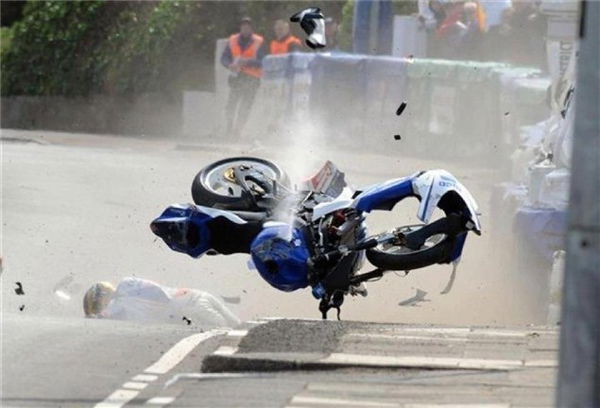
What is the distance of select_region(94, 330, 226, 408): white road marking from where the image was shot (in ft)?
25.2

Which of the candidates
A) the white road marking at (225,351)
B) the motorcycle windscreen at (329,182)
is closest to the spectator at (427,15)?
the motorcycle windscreen at (329,182)

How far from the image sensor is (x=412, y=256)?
9.50m

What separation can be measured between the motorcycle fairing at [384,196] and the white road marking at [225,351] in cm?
163

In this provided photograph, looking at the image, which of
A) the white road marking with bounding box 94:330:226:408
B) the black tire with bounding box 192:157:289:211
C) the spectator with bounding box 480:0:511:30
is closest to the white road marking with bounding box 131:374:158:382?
the white road marking with bounding box 94:330:226:408

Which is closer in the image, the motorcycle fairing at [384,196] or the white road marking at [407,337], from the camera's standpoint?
the white road marking at [407,337]

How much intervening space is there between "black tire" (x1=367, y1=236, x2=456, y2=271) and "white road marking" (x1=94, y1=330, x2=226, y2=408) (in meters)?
1.02

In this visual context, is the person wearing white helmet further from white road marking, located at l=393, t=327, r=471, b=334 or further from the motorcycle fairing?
white road marking, located at l=393, t=327, r=471, b=334

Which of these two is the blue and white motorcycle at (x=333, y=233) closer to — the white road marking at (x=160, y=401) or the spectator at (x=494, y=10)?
the white road marking at (x=160, y=401)

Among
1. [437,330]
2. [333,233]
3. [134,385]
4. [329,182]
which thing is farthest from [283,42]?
[134,385]

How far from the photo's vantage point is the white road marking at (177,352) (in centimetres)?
834

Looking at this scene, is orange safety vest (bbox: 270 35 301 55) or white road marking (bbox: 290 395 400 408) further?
orange safety vest (bbox: 270 35 301 55)

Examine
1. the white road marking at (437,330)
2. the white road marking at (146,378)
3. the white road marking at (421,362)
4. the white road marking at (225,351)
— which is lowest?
the white road marking at (146,378)

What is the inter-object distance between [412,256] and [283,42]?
15410 millimetres

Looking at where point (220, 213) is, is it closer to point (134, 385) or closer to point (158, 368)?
point (158, 368)
